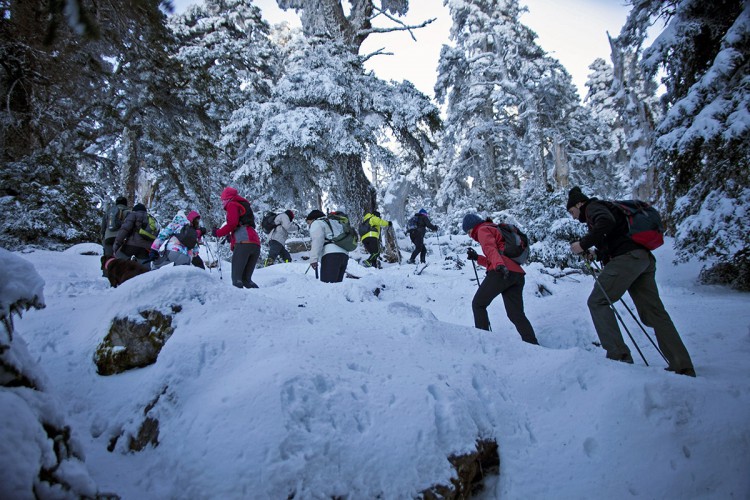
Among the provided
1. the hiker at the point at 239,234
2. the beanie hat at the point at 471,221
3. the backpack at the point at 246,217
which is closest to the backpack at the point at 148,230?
the hiker at the point at 239,234

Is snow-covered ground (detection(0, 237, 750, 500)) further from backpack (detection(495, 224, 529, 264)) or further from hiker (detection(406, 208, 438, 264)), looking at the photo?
hiker (detection(406, 208, 438, 264))

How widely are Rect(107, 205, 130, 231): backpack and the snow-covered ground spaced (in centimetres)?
377

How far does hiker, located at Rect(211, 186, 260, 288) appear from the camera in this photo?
5.42 metres

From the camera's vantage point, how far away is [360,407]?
2.06 m

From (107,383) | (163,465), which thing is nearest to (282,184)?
(107,383)

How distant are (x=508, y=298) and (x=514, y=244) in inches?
26.1

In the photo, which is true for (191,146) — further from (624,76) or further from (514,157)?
(624,76)

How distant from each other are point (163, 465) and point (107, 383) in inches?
43.5

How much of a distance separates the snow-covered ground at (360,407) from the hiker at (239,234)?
2171 mm

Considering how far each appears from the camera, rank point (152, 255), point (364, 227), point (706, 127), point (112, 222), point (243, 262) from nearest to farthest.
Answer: point (243, 262) < point (706, 127) < point (152, 255) < point (112, 222) < point (364, 227)

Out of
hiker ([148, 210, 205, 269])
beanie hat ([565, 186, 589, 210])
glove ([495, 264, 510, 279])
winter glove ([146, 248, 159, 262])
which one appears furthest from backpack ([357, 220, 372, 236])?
beanie hat ([565, 186, 589, 210])

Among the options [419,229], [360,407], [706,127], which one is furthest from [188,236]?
[706,127]

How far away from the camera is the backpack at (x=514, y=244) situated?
14.0ft

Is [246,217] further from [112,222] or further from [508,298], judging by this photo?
[508,298]
